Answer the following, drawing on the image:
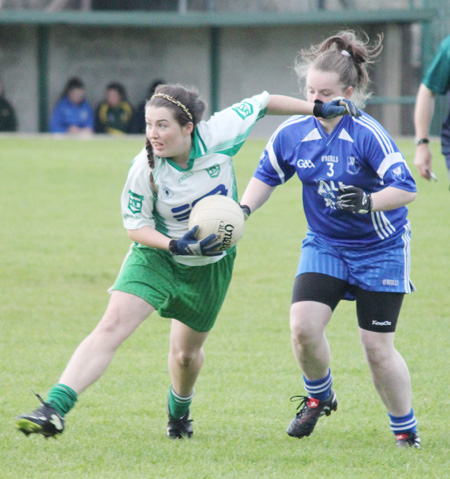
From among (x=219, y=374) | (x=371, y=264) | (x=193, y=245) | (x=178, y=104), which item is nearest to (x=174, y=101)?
(x=178, y=104)

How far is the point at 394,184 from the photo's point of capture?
13.9 feet

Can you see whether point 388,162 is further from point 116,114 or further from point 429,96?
point 116,114

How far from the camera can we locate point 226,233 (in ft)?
13.8

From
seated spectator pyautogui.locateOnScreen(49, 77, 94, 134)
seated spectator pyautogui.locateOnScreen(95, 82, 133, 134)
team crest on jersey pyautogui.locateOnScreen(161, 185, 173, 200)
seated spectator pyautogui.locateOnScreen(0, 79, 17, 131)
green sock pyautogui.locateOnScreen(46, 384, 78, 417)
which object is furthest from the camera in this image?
seated spectator pyautogui.locateOnScreen(0, 79, 17, 131)

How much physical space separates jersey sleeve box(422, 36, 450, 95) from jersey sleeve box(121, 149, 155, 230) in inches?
104

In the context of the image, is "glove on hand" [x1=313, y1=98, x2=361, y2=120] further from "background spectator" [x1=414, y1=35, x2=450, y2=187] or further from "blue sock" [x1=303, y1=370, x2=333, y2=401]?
"background spectator" [x1=414, y1=35, x2=450, y2=187]

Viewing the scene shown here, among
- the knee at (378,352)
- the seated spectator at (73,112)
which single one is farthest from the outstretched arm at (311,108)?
the seated spectator at (73,112)

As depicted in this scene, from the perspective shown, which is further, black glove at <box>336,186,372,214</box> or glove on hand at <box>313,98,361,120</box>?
glove on hand at <box>313,98,361,120</box>

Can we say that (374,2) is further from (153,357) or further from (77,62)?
(153,357)

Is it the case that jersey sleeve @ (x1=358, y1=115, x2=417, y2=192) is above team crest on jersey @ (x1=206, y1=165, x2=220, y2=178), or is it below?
above

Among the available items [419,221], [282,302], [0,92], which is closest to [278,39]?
[0,92]

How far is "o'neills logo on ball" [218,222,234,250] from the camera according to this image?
4.17 meters

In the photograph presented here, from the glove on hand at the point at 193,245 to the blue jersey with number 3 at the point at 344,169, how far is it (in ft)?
2.18

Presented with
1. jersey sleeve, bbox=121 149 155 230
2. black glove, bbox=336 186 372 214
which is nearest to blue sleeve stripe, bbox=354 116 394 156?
black glove, bbox=336 186 372 214
